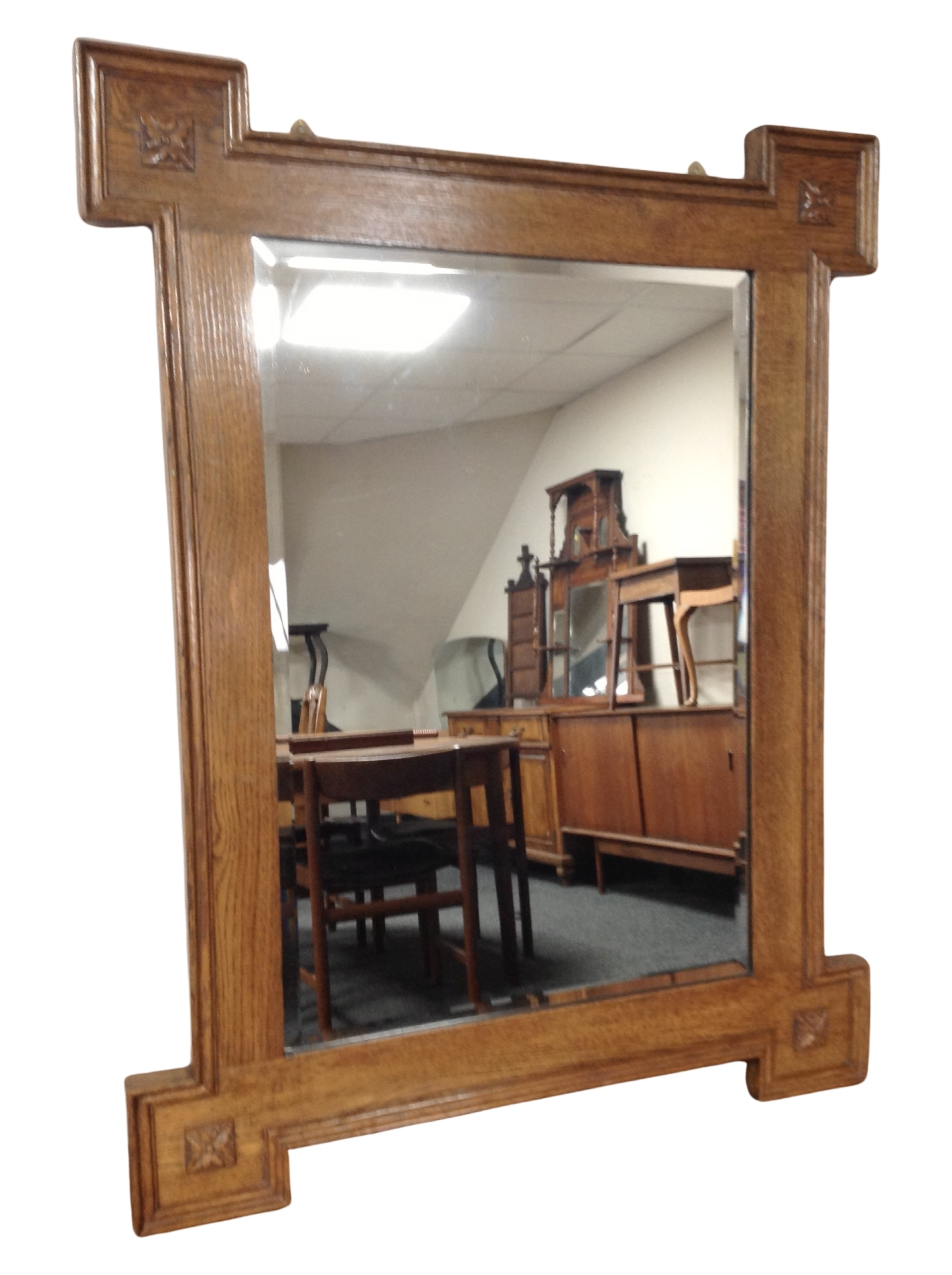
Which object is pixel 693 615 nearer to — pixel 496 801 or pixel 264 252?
pixel 496 801

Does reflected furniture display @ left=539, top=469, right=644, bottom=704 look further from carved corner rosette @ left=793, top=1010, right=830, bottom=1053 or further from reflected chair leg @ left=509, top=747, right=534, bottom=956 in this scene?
carved corner rosette @ left=793, top=1010, right=830, bottom=1053

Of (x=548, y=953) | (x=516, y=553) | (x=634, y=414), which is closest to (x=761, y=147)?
(x=634, y=414)

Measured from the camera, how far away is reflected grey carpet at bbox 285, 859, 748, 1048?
174 cm

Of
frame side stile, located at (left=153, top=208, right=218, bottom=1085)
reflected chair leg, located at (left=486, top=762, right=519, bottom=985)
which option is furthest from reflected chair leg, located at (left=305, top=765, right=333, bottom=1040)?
reflected chair leg, located at (left=486, top=762, right=519, bottom=985)

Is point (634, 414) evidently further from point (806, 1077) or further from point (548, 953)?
point (806, 1077)

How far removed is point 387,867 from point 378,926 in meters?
0.10

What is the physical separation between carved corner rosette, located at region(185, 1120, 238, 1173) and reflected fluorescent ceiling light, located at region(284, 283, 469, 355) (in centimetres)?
125

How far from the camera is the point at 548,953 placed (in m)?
1.85

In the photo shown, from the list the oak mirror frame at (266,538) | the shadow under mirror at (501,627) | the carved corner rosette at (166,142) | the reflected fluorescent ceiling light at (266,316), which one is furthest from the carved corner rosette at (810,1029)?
the carved corner rosette at (166,142)

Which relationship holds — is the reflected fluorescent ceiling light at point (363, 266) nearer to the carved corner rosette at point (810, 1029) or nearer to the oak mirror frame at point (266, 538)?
the oak mirror frame at point (266, 538)

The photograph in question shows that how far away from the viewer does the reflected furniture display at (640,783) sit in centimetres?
191

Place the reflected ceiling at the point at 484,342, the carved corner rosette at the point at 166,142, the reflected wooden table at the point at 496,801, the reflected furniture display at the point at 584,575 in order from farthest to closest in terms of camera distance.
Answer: the reflected furniture display at the point at 584,575
the reflected wooden table at the point at 496,801
the reflected ceiling at the point at 484,342
the carved corner rosette at the point at 166,142

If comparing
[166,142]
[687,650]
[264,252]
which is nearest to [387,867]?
[687,650]

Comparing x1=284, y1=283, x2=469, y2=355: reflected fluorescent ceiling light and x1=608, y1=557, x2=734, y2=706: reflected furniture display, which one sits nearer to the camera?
x1=284, y1=283, x2=469, y2=355: reflected fluorescent ceiling light
